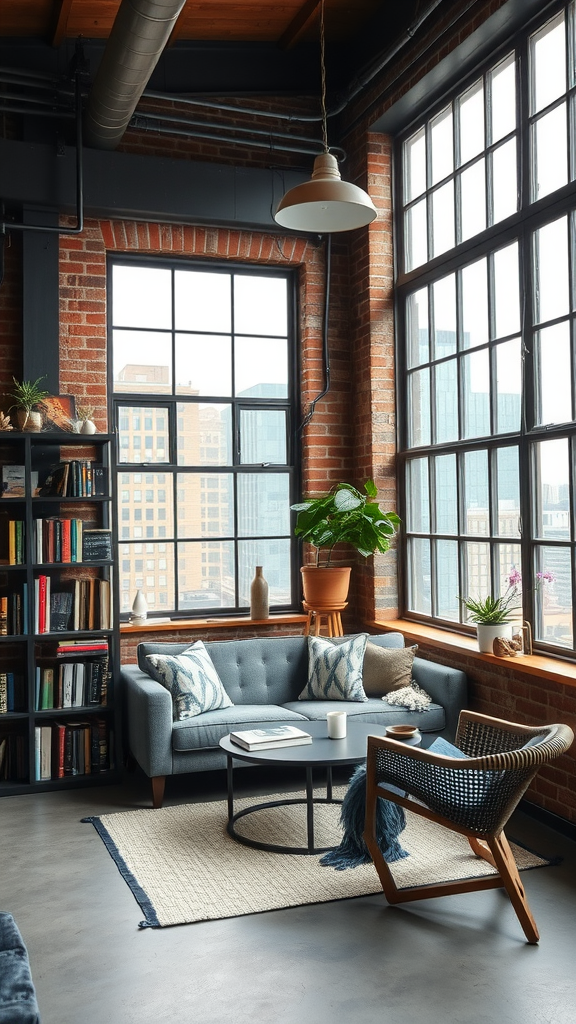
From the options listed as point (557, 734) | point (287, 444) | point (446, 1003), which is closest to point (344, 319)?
point (287, 444)

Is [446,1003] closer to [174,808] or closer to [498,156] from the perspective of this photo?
[174,808]

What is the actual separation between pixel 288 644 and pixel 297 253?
108 inches

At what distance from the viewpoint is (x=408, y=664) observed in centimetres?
539

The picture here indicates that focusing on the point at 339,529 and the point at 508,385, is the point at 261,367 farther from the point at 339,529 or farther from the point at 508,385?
the point at 508,385

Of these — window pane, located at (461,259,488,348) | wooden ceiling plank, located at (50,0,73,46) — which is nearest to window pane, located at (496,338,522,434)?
window pane, located at (461,259,488,348)

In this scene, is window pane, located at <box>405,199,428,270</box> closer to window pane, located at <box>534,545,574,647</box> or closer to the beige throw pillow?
window pane, located at <box>534,545,574,647</box>

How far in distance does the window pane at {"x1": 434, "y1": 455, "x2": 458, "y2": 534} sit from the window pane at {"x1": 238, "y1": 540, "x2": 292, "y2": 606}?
126 centimetres

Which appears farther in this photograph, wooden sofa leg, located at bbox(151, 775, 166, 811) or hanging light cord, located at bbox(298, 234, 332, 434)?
hanging light cord, located at bbox(298, 234, 332, 434)

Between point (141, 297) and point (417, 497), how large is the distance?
7.52 ft

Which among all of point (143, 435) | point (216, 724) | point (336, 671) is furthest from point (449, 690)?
point (143, 435)

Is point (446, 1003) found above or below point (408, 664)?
below

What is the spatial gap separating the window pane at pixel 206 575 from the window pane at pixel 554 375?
2496mm

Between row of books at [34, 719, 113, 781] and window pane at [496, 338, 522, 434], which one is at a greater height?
window pane at [496, 338, 522, 434]

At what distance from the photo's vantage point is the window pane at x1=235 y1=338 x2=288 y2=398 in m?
6.34
